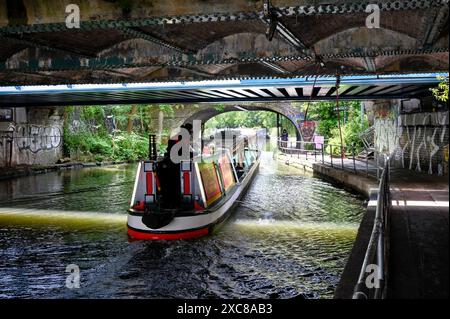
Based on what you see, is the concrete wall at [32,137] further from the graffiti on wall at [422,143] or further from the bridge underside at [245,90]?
the graffiti on wall at [422,143]

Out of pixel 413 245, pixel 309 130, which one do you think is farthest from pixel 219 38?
pixel 309 130

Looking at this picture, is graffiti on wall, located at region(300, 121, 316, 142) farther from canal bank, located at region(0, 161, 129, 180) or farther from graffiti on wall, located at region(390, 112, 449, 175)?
canal bank, located at region(0, 161, 129, 180)

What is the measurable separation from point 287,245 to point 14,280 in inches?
195

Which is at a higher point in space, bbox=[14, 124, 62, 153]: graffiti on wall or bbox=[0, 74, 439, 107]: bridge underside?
bbox=[0, 74, 439, 107]: bridge underside

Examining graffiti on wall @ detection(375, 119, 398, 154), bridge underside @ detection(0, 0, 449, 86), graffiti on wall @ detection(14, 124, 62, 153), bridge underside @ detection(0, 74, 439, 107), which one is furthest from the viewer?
graffiti on wall @ detection(14, 124, 62, 153)

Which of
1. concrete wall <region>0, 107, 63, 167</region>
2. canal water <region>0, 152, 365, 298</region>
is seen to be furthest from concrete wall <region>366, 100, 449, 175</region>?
concrete wall <region>0, 107, 63, 167</region>

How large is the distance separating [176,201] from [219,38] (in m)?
4.02

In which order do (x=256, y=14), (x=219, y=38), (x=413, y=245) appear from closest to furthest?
(x=256, y=14)
(x=413, y=245)
(x=219, y=38)

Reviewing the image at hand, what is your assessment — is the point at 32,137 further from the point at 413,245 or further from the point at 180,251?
the point at 413,245

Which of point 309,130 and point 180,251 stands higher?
point 309,130

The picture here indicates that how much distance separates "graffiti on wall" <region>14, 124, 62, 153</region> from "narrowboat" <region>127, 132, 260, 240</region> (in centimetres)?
1601

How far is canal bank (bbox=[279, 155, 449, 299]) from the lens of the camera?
13.0ft

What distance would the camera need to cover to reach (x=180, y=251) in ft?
27.8
